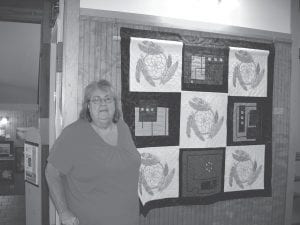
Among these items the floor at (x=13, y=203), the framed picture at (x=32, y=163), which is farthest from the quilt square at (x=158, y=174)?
the floor at (x=13, y=203)

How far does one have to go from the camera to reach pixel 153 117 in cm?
216

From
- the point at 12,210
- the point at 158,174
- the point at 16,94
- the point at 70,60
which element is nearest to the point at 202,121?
the point at 158,174

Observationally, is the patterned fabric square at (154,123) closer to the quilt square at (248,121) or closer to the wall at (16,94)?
the quilt square at (248,121)

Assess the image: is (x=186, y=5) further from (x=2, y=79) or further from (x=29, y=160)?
(x=2, y=79)

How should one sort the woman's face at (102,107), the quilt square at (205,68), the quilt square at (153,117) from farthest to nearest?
the quilt square at (205,68) < the quilt square at (153,117) < the woman's face at (102,107)

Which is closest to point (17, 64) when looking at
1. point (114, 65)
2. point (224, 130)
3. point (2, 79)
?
point (2, 79)

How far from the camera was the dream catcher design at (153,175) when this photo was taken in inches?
84.2

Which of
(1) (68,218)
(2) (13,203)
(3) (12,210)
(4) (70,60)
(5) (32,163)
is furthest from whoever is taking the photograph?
(2) (13,203)

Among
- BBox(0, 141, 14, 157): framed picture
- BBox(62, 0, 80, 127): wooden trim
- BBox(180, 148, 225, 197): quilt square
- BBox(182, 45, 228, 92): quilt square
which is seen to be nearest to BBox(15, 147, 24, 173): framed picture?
BBox(0, 141, 14, 157): framed picture

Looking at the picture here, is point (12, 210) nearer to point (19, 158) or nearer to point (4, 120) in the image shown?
point (19, 158)

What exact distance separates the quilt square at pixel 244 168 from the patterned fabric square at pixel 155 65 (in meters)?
0.67

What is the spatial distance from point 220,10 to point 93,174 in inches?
59.2

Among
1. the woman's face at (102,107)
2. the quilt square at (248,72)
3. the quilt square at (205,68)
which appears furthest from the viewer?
the quilt square at (248,72)

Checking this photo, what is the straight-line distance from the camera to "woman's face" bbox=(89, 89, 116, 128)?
1704mm
